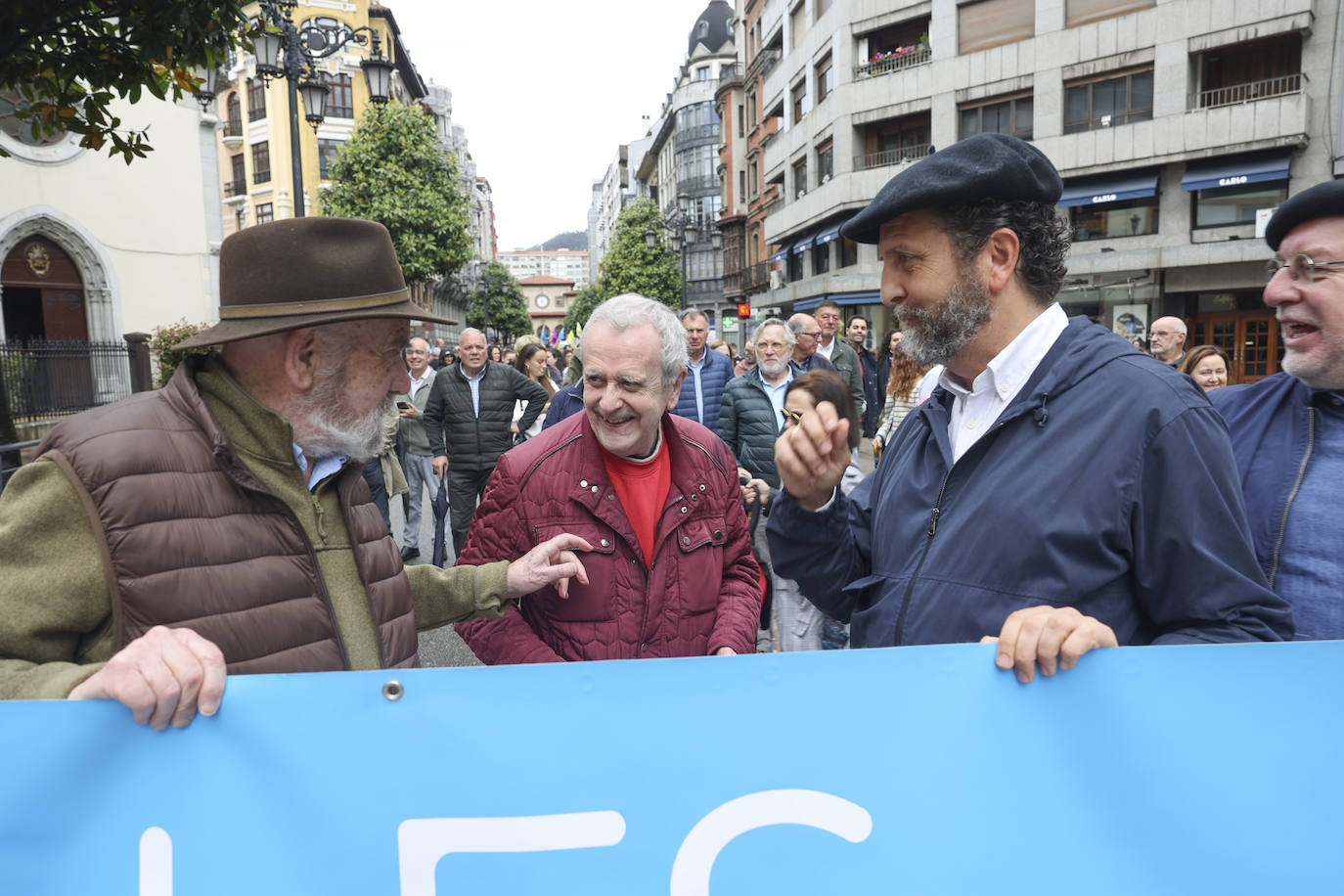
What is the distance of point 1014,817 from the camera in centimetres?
148

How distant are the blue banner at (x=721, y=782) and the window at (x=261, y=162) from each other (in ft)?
167

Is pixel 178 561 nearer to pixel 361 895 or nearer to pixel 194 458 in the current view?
pixel 194 458

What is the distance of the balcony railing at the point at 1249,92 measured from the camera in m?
20.6

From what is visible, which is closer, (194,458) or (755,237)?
(194,458)

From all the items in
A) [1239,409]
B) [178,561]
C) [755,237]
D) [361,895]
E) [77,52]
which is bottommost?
[361,895]

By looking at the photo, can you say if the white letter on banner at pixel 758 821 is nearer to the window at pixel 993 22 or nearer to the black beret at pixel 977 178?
the black beret at pixel 977 178

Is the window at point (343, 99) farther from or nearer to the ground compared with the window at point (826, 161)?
farther from the ground

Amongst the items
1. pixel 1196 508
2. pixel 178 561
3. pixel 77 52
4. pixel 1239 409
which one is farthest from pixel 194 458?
pixel 77 52

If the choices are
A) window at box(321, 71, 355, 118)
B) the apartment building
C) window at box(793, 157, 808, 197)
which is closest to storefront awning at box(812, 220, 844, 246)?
the apartment building

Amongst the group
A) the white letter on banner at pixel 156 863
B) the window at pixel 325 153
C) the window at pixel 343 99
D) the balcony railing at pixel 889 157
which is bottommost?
the white letter on banner at pixel 156 863

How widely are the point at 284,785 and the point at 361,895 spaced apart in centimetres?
22

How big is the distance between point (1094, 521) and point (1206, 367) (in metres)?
5.07

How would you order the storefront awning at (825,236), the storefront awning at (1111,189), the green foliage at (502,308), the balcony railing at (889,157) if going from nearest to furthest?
the storefront awning at (1111,189), the balcony railing at (889,157), the storefront awning at (825,236), the green foliage at (502,308)

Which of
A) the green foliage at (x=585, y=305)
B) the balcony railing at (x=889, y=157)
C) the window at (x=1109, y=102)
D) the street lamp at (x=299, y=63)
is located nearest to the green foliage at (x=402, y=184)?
the balcony railing at (x=889, y=157)
